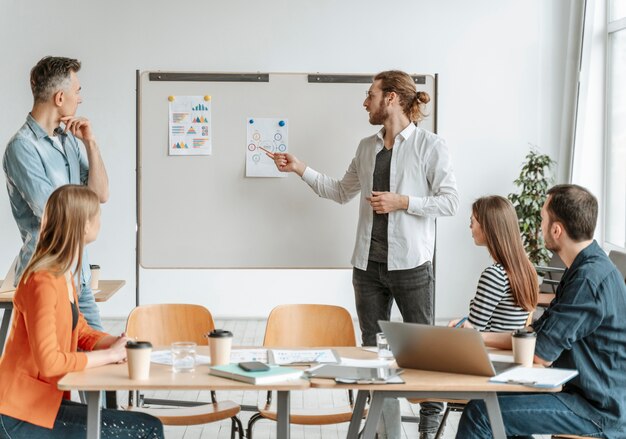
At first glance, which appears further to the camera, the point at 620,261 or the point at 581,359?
the point at 620,261

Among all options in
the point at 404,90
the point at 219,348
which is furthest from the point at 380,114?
the point at 219,348

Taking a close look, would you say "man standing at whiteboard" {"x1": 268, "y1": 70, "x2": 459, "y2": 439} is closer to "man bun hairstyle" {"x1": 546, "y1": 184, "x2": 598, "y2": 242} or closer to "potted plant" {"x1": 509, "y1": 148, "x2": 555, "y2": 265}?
"man bun hairstyle" {"x1": 546, "y1": 184, "x2": 598, "y2": 242}

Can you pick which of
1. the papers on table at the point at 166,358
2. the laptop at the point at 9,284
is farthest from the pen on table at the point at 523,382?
the laptop at the point at 9,284

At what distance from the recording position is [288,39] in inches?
290

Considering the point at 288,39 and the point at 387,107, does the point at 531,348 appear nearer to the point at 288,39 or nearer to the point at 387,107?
the point at 387,107

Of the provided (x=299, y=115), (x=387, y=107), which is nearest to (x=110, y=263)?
(x=299, y=115)

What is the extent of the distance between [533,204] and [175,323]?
423 cm

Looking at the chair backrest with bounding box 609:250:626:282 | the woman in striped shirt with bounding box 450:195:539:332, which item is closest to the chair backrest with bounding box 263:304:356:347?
the woman in striped shirt with bounding box 450:195:539:332

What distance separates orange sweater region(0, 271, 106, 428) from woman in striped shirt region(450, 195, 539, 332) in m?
1.45

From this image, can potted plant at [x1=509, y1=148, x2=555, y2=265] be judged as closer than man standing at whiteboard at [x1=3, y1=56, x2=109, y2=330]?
No

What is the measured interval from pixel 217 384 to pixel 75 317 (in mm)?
656

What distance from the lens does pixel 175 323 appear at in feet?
11.6

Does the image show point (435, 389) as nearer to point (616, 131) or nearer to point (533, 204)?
point (533, 204)

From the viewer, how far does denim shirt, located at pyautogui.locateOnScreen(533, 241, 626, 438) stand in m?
2.61
